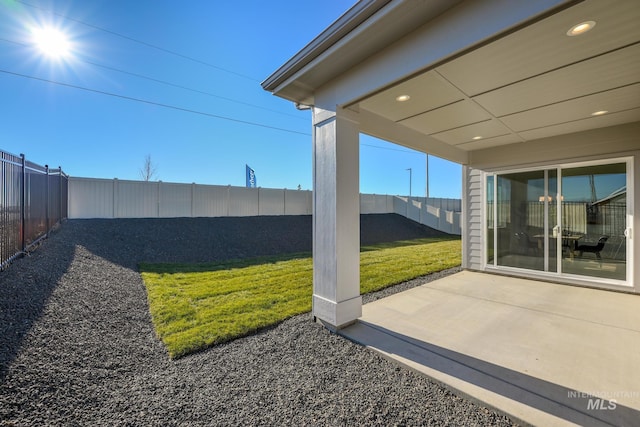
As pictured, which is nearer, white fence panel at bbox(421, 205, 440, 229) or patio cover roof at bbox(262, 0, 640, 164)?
patio cover roof at bbox(262, 0, 640, 164)

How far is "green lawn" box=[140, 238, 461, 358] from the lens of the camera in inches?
120

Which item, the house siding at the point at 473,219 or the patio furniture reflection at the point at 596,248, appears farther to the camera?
the house siding at the point at 473,219

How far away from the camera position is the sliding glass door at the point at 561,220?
4.70 m

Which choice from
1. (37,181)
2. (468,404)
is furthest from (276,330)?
(37,181)

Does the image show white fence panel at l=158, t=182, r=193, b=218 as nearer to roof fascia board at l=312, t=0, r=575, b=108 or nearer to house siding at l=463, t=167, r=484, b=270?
roof fascia board at l=312, t=0, r=575, b=108

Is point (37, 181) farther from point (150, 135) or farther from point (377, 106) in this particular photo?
point (150, 135)

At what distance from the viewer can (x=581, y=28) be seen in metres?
1.94

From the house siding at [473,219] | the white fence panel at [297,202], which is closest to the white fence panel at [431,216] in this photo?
the white fence panel at [297,202]

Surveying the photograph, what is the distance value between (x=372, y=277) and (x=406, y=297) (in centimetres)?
130

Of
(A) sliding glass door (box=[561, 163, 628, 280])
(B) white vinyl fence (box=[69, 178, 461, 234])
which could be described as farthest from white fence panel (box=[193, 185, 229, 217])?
(A) sliding glass door (box=[561, 163, 628, 280])

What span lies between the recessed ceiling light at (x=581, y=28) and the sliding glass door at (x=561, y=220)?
4237mm

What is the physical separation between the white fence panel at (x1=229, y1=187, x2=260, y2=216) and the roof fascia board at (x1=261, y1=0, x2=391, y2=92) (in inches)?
426

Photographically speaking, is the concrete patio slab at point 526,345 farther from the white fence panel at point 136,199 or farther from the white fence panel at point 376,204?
the white fence panel at point 376,204

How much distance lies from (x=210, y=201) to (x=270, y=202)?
10.3 feet
